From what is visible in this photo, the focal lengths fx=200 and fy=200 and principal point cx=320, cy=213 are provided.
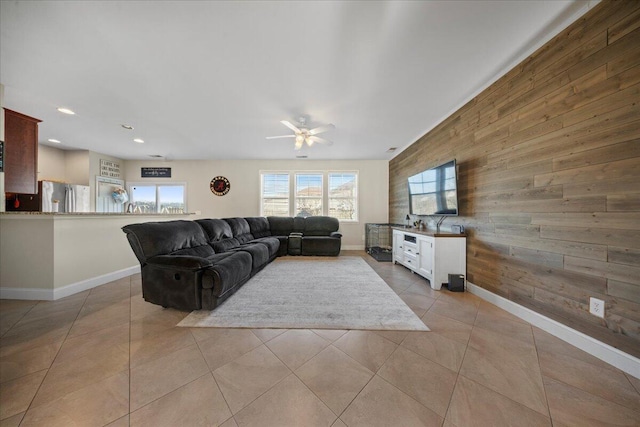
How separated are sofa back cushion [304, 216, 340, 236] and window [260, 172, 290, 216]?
97cm

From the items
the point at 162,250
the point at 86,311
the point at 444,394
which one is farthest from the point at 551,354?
the point at 86,311

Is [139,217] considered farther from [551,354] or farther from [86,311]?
[551,354]

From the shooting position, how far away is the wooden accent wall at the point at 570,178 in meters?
1.34

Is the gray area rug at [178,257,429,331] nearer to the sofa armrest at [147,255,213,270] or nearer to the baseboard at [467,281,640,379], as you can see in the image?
the sofa armrest at [147,255,213,270]

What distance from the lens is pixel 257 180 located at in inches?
233

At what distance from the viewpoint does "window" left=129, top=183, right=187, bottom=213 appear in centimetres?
596

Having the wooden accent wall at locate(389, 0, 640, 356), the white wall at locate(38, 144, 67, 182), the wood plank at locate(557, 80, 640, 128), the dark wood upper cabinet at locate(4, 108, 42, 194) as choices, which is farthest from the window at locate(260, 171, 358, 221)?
the white wall at locate(38, 144, 67, 182)

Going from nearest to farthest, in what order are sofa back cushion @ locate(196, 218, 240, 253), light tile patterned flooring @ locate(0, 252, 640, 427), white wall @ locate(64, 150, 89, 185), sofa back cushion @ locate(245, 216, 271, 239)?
light tile patterned flooring @ locate(0, 252, 640, 427)
sofa back cushion @ locate(196, 218, 240, 253)
sofa back cushion @ locate(245, 216, 271, 239)
white wall @ locate(64, 150, 89, 185)

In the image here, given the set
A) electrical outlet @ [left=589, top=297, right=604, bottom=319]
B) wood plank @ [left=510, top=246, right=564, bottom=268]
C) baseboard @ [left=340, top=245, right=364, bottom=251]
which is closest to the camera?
electrical outlet @ [left=589, top=297, right=604, bottom=319]

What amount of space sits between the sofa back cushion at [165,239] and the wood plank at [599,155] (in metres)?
3.96

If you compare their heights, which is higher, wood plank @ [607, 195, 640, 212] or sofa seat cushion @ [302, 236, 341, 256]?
wood plank @ [607, 195, 640, 212]

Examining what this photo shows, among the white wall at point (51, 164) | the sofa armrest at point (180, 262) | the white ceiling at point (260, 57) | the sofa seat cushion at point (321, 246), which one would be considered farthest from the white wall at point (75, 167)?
the sofa seat cushion at point (321, 246)

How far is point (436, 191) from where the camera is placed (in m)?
3.13

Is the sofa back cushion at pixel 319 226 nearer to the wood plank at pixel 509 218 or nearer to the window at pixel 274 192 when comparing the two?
the window at pixel 274 192
